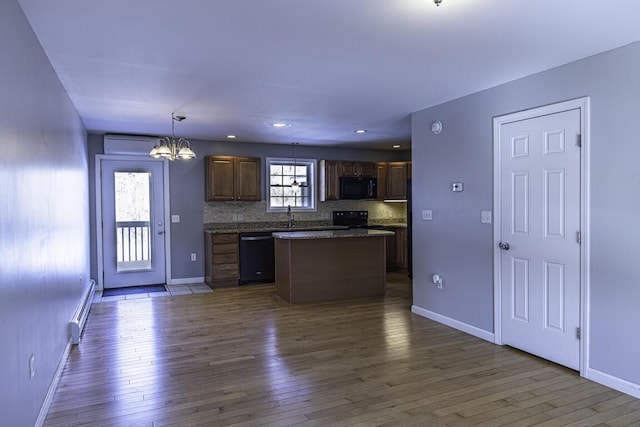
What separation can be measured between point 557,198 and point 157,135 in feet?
18.7

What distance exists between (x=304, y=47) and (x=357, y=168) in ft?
17.4

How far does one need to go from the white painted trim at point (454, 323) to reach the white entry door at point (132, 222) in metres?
4.27

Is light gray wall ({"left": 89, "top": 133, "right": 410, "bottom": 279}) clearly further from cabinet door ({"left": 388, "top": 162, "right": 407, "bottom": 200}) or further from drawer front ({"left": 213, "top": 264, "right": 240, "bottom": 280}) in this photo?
cabinet door ({"left": 388, "top": 162, "right": 407, "bottom": 200})

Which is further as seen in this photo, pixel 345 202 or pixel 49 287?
pixel 345 202

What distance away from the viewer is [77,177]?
486cm

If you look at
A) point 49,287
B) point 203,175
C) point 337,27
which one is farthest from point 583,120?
point 203,175

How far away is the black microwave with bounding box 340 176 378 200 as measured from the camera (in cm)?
812

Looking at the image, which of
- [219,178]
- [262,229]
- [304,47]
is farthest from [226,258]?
[304,47]

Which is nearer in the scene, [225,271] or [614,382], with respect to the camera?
[614,382]

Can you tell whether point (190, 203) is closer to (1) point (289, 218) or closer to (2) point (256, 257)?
(2) point (256, 257)

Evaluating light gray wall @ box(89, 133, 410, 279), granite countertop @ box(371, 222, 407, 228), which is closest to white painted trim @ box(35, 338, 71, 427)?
light gray wall @ box(89, 133, 410, 279)

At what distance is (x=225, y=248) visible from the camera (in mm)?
6828

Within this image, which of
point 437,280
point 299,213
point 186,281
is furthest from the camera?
point 299,213

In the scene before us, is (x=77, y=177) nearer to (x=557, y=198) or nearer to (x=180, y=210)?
(x=180, y=210)
